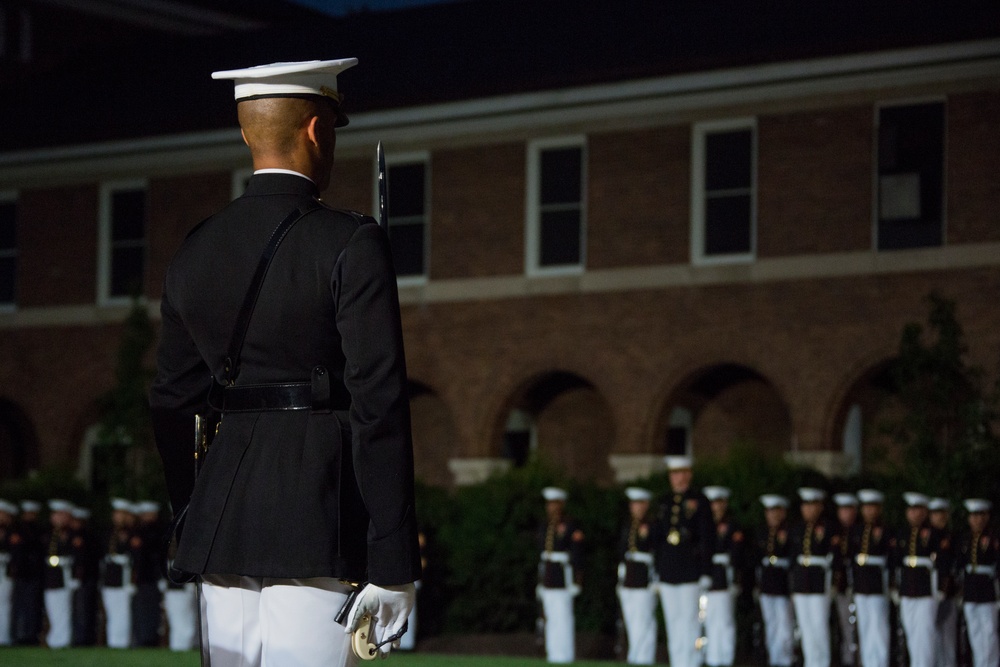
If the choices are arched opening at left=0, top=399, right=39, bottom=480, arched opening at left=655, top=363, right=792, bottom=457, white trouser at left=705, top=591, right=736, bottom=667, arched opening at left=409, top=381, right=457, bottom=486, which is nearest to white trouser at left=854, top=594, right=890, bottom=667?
white trouser at left=705, top=591, right=736, bottom=667

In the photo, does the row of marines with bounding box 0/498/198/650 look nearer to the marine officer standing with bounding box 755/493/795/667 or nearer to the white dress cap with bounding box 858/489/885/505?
the marine officer standing with bounding box 755/493/795/667

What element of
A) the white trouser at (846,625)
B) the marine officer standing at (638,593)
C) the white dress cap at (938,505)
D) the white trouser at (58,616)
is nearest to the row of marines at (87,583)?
the white trouser at (58,616)

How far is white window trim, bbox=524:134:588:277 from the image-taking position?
26.9m

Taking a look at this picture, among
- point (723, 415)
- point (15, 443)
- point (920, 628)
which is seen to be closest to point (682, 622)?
point (920, 628)

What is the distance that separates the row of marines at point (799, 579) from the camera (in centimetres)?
1878

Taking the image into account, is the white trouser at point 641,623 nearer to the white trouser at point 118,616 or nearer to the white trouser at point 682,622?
the white trouser at point 682,622

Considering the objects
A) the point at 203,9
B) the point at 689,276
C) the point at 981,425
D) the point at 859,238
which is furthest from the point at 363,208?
the point at 203,9

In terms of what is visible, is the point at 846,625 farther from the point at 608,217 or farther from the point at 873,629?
the point at 608,217

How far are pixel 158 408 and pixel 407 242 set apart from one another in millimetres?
24320

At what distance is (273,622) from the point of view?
420 centimetres

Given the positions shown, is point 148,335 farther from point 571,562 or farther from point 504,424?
point 571,562

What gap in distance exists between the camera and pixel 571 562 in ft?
69.7

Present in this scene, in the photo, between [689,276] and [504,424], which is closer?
[689,276]

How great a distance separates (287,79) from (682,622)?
15.0 m
